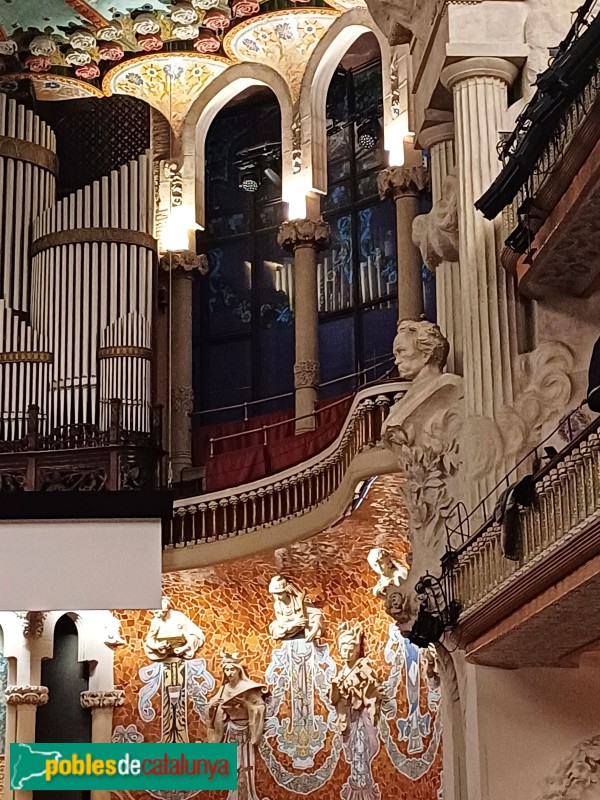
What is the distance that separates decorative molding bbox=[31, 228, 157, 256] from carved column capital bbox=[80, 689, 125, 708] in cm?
597

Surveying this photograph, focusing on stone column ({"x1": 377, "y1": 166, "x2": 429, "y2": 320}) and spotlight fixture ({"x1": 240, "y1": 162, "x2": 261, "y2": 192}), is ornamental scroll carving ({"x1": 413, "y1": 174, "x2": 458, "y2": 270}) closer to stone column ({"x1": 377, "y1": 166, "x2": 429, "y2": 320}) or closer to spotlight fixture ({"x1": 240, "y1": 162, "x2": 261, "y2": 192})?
stone column ({"x1": 377, "y1": 166, "x2": 429, "y2": 320})

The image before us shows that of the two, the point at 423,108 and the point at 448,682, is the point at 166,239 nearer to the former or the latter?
the point at 423,108

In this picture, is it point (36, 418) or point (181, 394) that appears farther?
point (181, 394)

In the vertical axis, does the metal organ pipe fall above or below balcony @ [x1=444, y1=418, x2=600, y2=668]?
above

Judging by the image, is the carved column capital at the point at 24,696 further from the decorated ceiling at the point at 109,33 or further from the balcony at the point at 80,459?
the decorated ceiling at the point at 109,33

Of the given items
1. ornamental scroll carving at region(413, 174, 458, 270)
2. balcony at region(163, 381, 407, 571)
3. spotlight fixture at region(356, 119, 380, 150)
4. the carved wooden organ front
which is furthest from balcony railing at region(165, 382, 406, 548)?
spotlight fixture at region(356, 119, 380, 150)

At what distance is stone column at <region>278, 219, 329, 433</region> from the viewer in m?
21.0

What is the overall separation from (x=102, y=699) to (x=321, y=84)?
8919 mm

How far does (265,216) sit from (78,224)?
2.83 m

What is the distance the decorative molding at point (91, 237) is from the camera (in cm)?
2139

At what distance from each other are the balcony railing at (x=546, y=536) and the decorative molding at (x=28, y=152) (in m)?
11.4

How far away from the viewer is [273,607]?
782 inches

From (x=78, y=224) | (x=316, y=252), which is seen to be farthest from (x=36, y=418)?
(x=316, y=252)

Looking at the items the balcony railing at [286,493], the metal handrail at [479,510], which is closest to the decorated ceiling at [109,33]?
the balcony railing at [286,493]
